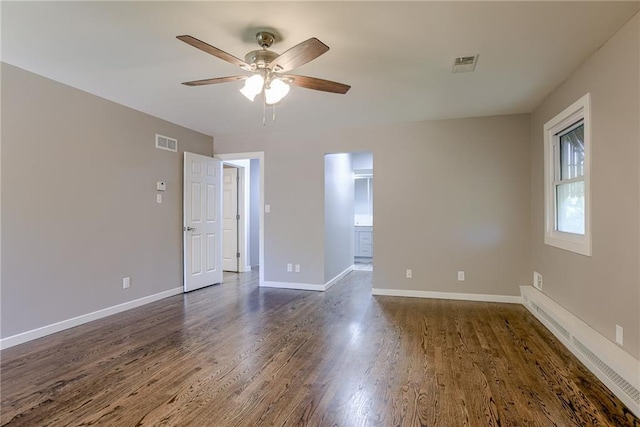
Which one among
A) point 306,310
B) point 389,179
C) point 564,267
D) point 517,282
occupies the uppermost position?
point 389,179

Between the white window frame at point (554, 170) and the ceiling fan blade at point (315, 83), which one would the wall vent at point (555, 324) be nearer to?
the white window frame at point (554, 170)

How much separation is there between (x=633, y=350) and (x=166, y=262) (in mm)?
4743

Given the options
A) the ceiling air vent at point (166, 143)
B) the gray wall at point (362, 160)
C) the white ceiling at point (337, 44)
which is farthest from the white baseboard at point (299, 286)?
the white ceiling at point (337, 44)

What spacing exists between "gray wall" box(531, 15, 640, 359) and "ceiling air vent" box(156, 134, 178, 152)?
460 cm

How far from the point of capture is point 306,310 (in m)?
3.97

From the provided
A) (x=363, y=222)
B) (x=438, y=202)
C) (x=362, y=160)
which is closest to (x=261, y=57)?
(x=438, y=202)

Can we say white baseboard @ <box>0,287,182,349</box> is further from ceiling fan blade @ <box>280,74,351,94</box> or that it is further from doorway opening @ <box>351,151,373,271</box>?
doorway opening @ <box>351,151,373,271</box>

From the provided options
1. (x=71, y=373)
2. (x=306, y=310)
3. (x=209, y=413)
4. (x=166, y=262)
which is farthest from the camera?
(x=166, y=262)

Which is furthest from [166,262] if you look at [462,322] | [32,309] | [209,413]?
[462,322]

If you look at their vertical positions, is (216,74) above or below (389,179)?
above

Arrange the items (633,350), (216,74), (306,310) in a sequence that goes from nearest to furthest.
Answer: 1. (633,350)
2. (216,74)
3. (306,310)

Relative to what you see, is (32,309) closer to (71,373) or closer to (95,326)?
(95,326)

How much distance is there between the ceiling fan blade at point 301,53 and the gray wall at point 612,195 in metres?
1.97

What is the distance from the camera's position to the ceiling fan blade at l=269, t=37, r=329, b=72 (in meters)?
1.90
